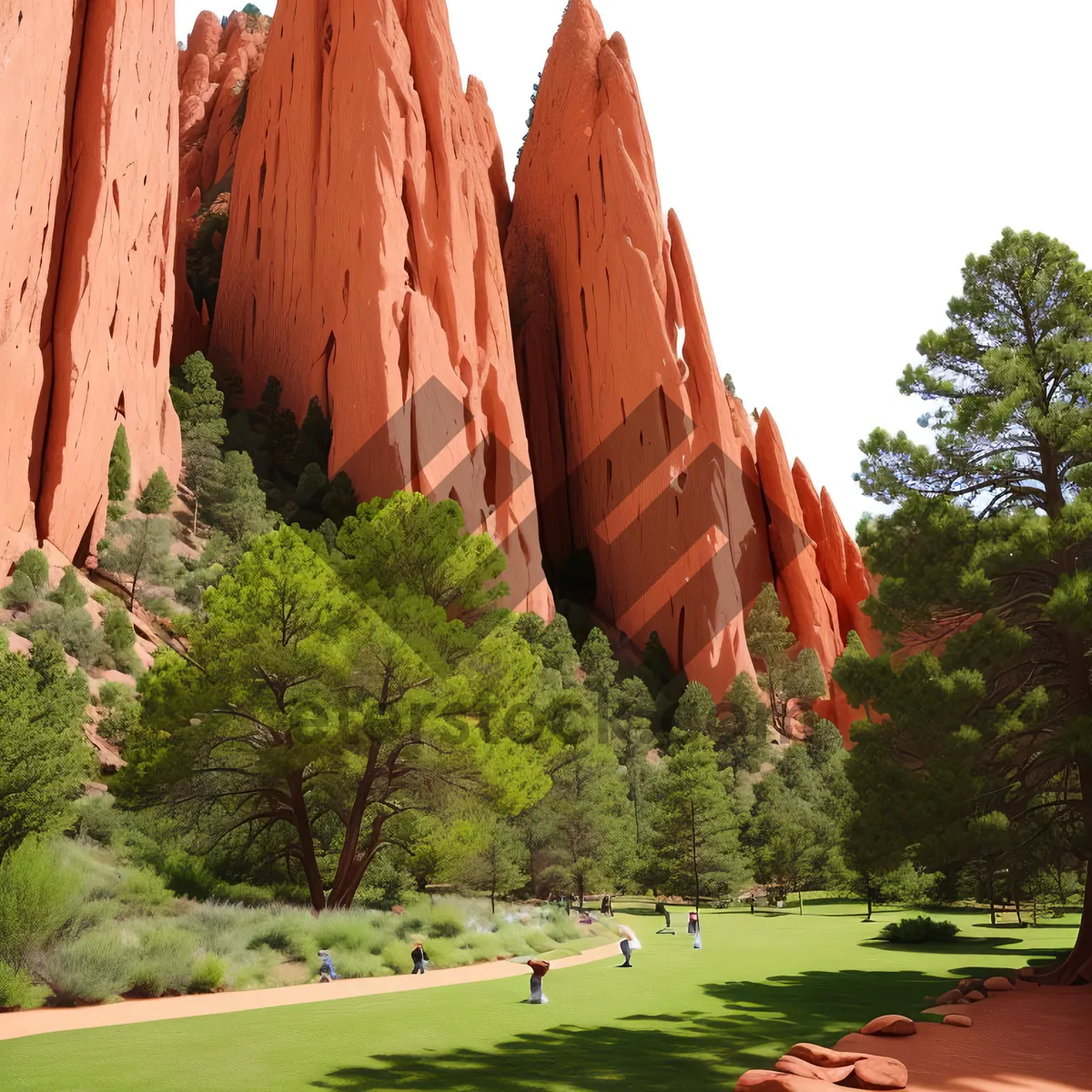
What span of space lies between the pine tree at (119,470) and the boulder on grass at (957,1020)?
3731 centimetres

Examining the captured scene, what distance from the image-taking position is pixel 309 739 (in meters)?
21.7

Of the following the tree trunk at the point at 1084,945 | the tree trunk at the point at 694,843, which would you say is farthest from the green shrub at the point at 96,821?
the tree trunk at the point at 694,843

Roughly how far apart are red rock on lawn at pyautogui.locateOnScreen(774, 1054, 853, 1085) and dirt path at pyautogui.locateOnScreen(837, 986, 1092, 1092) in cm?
70

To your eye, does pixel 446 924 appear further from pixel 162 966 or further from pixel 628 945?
pixel 162 966

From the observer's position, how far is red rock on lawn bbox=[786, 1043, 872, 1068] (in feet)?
30.2

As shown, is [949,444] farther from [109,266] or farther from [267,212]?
[267,212]

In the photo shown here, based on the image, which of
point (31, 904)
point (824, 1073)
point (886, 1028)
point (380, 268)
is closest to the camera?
point (824, 1073)

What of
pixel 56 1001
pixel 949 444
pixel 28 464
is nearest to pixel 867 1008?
pixel 949 444

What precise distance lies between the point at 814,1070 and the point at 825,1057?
56 centimetres

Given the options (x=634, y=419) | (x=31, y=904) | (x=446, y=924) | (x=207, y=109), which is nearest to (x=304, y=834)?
(x=446, y=924)

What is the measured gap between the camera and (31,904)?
15.3m

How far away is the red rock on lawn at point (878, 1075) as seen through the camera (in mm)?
8742

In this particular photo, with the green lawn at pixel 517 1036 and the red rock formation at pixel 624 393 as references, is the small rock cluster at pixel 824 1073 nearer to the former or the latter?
the green lawn at pixel 517 1036

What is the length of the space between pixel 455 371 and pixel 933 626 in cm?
3995
